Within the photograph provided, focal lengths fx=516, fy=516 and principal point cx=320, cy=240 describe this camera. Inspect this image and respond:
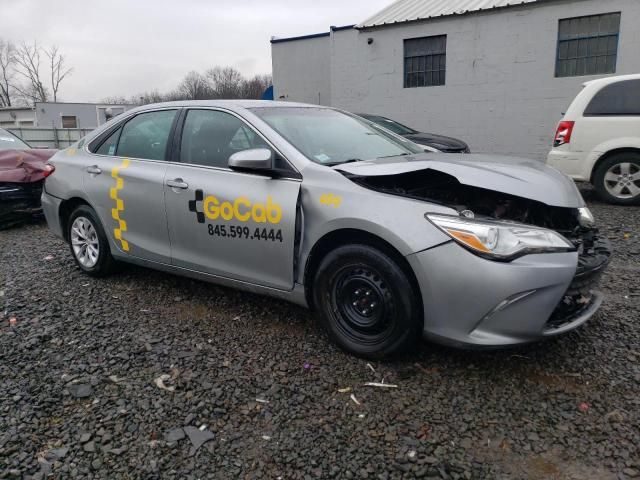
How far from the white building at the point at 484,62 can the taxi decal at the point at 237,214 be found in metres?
11.3

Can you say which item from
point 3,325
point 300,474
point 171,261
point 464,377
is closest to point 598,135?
point 464,377

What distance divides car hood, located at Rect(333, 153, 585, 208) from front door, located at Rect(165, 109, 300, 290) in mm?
518

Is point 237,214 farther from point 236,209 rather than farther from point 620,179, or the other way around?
point 620,179

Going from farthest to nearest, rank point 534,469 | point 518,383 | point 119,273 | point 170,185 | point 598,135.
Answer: point 598,135, point 119,273, point 170,185, point 518,383, point 534,469

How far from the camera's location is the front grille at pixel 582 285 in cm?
278

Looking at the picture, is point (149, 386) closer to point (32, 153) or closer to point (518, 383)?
point (518, 383)

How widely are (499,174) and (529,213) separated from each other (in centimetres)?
33

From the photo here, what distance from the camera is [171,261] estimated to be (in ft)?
13.2

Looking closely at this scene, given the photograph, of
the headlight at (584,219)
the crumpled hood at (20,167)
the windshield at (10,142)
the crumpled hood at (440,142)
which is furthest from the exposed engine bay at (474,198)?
the windshield at (10,142)

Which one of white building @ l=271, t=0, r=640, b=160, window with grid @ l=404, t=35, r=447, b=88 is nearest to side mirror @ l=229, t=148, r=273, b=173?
white building @ l=271, t=0, r=640, b=160

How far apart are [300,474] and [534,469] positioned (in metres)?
1.01

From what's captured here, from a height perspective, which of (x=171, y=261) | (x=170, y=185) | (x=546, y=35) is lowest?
(x=171, y=261)

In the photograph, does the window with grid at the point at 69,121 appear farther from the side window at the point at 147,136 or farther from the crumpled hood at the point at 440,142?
the side window at the point at 147,136

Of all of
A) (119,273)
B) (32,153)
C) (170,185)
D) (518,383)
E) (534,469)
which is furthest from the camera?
(32,153)
